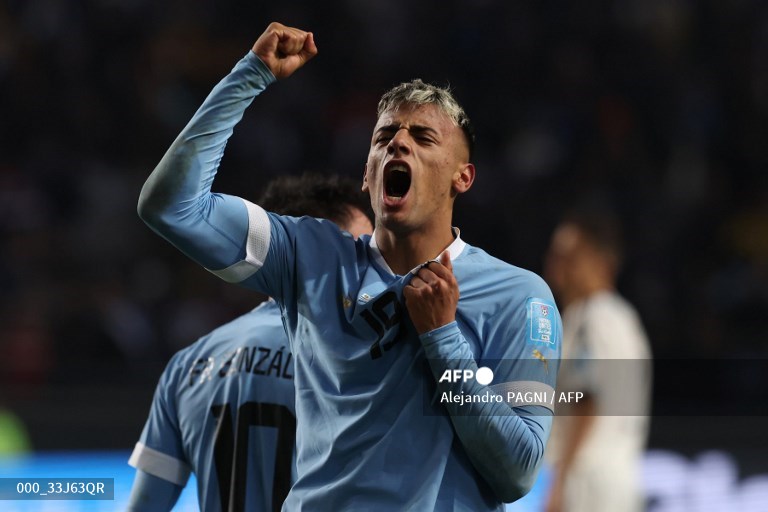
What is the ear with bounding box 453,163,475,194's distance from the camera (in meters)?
3.08

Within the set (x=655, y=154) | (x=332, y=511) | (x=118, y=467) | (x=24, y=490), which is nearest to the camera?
(x=332, y=511)

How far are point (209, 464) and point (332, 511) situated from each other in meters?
0.66

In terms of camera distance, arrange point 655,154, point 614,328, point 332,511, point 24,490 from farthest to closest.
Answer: point 655,154, point 614,328, point 24,490, point 332,511

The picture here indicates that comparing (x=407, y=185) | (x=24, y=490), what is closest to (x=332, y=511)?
(x=407, y=185)

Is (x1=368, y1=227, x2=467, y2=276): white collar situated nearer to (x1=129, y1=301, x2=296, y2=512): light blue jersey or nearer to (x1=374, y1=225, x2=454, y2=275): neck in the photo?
(x1=374, y1=225, x2=454, y2=275): neck

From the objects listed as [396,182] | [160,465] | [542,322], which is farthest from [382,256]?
[160,465]

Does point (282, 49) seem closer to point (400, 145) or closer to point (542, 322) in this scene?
point (400, 145)

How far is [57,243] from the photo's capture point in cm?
930

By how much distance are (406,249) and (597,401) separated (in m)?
3.31

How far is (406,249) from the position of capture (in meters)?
3.00

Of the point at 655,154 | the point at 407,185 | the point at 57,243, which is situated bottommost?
the point at 407,185

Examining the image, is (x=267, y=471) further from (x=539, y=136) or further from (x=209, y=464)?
(x=539, y=136)

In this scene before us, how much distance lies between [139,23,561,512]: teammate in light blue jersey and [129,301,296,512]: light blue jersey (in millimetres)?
276

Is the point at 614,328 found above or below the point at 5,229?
below
